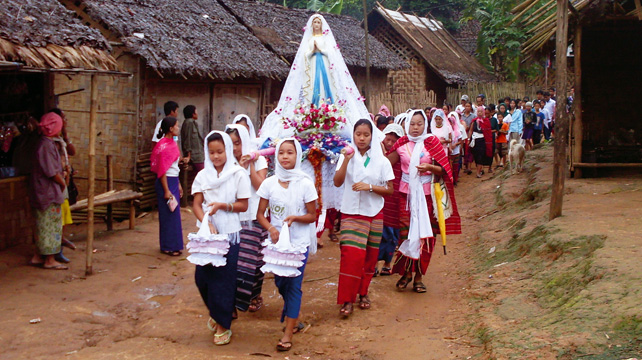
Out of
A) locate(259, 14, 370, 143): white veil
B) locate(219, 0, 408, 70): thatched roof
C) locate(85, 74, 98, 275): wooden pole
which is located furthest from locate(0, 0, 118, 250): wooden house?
locate(219, 0, 408, 70): thatched roof

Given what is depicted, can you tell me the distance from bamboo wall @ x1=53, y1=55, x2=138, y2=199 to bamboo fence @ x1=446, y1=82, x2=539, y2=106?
679 inches

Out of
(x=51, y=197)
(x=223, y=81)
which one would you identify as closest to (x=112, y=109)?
(x=223, y=81)

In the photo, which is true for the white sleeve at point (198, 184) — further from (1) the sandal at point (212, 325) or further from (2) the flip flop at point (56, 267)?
(2) the flip flop at point (56, 267)

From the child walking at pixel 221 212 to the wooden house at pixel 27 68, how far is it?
7.78 ft

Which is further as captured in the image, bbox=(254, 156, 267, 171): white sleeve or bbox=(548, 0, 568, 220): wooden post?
bbox=(548, 0, 568, 220): wooden post

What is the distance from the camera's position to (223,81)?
14.6 metres

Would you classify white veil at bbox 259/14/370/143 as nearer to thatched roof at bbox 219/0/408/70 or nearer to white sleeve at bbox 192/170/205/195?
white sleeve at bbox 192/170/205/195

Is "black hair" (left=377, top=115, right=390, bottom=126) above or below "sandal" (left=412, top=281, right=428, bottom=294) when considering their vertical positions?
above

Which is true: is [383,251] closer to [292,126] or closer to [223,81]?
[292,126]

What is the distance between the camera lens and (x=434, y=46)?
1116 inches

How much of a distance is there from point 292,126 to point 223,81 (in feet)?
21.9

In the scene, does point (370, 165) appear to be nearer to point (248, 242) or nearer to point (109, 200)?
point (248, 242)

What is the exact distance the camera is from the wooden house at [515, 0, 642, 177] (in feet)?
39.4

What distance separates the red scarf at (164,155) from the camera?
873cm
